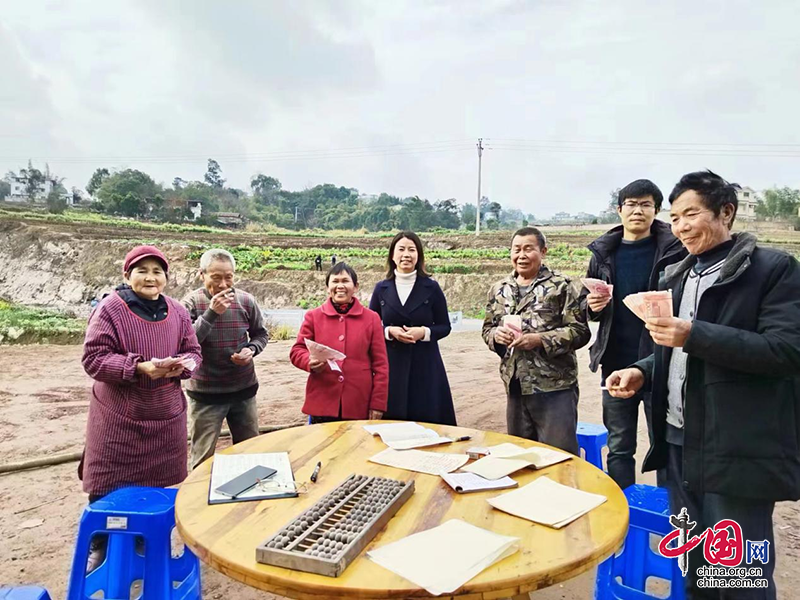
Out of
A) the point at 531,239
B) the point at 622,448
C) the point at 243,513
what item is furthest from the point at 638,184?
the point at 243,513

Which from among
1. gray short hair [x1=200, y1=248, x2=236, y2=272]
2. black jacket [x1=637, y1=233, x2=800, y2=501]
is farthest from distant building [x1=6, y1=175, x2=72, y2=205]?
black jacket [x1=637, y1=233, x2=800, y2=501]

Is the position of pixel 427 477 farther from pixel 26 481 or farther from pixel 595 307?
pixel 26 481

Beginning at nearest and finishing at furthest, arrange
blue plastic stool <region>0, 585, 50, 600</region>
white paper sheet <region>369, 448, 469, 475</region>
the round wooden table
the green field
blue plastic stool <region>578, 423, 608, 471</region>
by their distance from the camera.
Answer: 1. the round wooden table
2. blue plastic stool <region>0, 585, 50, 600</region>
3. white paper sheet <region>369, 448, 469, 475</region>
4. blue plastic stool <region>578, 423, 608, 471</region>
5. the green field

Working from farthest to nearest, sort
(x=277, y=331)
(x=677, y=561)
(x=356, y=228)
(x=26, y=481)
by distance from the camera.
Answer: (x=356, y=228) → (x=277, y=331) → (x=26, y=481) → (x=677, y=561)

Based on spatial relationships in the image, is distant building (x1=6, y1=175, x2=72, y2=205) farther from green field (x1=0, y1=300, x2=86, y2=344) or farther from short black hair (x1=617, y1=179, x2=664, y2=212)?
short black hair (x1=617, y1=179, x2=664, y2=212)

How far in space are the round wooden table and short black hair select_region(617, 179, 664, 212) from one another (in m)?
1.47

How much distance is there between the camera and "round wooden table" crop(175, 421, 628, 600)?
1.12 meters

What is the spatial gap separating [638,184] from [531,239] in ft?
1.97

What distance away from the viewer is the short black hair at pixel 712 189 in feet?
5.59

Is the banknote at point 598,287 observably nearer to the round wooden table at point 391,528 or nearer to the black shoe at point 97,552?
the round wooden table at point 391,528

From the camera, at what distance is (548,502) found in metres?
1.55

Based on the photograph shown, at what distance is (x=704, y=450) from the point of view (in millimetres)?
1617

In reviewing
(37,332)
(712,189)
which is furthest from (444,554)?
(37,332)

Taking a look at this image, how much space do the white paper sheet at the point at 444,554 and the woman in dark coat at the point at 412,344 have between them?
1.81 meters
